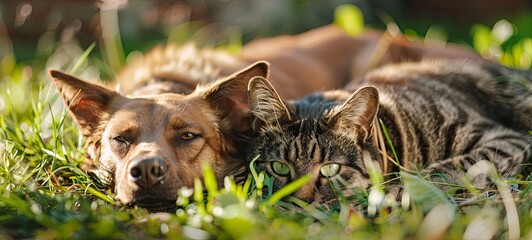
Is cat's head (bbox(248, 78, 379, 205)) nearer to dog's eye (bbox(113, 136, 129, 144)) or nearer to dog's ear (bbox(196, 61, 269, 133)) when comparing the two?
dog's ear (bbox(196, 61, 269, 133))

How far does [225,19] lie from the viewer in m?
7.57

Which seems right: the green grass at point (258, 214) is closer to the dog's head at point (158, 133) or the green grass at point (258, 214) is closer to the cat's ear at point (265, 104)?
the dog's head at point (158, 133)

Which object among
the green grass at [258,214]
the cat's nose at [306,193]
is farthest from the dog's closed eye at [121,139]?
the cat's nose at [306,193]

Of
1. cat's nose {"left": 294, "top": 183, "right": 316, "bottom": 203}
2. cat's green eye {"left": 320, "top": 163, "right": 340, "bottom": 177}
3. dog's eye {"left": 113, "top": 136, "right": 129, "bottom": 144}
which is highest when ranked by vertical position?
cat's green eye {"left": 320, "top": 163, "right": 340, "bottom": 177}

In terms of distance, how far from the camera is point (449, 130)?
3320mm

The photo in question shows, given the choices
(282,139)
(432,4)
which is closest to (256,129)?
(282,139)

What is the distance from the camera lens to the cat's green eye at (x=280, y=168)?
9.41 ft

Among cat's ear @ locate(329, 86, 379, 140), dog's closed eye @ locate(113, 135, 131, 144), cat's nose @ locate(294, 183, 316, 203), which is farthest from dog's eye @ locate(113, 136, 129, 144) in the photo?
cat's ear @ locate(329, 86, 379, 140)

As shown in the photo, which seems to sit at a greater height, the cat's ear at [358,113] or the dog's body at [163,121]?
the cat's ear at [358,113]

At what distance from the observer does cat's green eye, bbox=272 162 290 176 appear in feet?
9.41

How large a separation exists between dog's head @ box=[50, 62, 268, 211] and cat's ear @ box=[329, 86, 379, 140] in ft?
1.33

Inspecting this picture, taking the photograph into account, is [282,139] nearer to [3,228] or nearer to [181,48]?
[3,228]

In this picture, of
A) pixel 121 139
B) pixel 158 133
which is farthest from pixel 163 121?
pixel 121 139

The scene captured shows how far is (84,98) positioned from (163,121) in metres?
0.48
